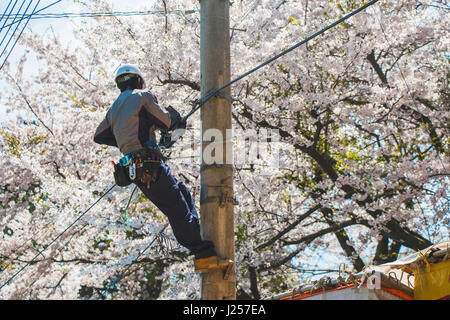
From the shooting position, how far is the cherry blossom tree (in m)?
9.42

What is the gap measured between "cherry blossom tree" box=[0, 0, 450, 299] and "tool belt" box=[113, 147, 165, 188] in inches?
150

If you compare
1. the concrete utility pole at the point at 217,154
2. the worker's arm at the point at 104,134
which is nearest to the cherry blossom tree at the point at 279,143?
the worker's arm at the point at 104,134

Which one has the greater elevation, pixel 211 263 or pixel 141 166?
pixel 141 166

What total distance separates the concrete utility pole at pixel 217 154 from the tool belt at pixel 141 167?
45 centimetres

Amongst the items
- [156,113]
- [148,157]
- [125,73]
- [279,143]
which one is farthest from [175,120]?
[279,143]

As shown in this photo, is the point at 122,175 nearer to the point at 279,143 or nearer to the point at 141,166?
the point at 141,166

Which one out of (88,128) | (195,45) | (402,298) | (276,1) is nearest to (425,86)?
(276,1)

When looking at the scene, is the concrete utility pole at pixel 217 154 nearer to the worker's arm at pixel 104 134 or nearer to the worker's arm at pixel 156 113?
the worker's arm at pixel 156 113

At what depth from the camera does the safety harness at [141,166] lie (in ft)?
14.4

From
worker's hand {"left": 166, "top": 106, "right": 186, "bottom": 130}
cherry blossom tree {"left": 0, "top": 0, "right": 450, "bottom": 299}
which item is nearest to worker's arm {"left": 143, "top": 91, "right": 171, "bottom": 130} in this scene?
worker's hand {"left": 166, "top": 106, "right": 186, "bottom": 130}

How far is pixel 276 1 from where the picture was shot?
10.5 m

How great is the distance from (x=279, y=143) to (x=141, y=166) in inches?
246

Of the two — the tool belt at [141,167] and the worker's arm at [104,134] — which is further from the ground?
the worker's arm at [104,134]

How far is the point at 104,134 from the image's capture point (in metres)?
5.13
